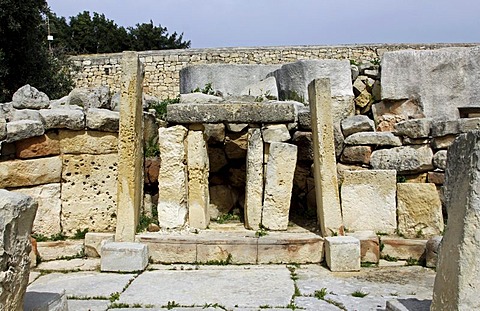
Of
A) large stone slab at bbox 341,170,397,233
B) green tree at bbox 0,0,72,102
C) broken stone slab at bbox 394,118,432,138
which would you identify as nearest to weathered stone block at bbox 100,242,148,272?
large stone slab at bbox 341,170,397,233

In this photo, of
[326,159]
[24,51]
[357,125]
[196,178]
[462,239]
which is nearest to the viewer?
[462,239]

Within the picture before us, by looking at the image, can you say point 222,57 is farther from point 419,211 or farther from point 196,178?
point 419,211

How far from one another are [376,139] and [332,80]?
123 cm

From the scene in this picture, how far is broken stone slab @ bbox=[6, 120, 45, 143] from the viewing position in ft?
19.2

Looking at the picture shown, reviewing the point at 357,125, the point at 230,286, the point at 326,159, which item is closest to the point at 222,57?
the point at 357,125

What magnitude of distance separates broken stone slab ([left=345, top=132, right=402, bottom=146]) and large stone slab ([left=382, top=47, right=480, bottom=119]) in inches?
28.4

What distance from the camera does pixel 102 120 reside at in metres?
6.37

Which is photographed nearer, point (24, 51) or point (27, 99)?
point (27, 99)

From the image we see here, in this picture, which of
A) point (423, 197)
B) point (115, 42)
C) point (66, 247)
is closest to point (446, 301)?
point (423, 197)

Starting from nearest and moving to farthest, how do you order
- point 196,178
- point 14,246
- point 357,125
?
1. point 14,246
2. point 196,178
3. point 357,125

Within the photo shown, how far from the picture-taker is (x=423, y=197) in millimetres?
6195

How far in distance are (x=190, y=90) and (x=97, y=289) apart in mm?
4054

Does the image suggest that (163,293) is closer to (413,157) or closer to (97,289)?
(97,289)

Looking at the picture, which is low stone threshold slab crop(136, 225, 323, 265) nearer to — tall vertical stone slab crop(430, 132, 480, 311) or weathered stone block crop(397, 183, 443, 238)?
weathered stone block crop(397, 183, 443, 238)
